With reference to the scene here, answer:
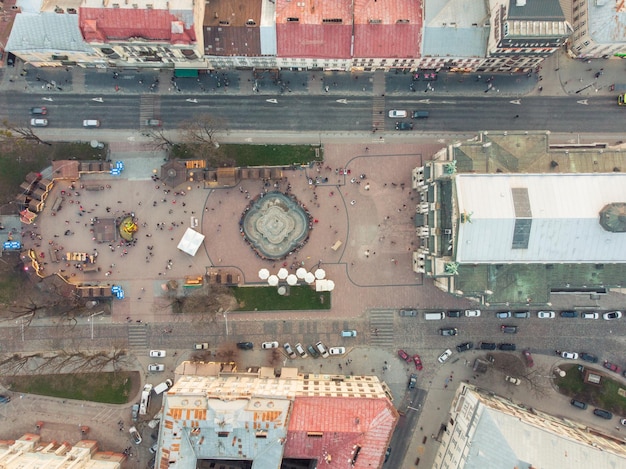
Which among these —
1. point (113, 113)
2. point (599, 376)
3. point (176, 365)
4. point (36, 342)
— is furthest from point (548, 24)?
point (36, 342)

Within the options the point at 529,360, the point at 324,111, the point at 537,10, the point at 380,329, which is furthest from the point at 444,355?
the point at 537,10

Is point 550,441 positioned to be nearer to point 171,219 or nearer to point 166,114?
point 171,219

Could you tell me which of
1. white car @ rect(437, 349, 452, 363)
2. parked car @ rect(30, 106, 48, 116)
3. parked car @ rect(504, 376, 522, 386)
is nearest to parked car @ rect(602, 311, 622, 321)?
parked car @ rect(504, 376, 522, 386)

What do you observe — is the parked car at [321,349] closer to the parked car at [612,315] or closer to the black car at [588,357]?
the black car at [588,357]

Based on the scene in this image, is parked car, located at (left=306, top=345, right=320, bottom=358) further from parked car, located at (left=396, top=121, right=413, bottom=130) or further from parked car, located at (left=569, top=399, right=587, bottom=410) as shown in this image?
parked car, located at (left=569, top=399, right=587, bottom=410)

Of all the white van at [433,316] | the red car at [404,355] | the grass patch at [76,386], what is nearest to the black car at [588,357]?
the white van at [433,316]

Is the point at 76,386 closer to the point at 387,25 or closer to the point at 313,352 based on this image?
the point at 313,352
